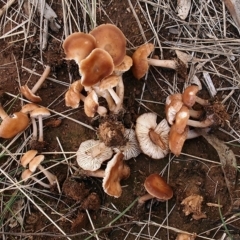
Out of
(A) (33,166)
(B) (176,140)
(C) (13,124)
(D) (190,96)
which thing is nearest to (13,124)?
(C) (13,124)

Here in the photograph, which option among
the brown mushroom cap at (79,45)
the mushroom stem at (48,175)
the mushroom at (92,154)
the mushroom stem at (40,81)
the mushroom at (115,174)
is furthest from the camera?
the mushroom stem at (40,81)

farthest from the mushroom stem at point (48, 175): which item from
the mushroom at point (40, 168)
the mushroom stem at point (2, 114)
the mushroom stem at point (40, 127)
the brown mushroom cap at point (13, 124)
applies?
the mushroom stem at point (2, 114)

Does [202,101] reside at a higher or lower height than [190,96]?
lower

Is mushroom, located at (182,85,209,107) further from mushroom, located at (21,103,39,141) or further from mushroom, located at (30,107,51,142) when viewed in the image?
mushroom, located at (21,103,39,141)

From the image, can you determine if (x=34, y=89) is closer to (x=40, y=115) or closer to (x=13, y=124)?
(x=40, y=115)

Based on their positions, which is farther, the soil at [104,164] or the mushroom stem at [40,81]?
the mushroom stem at [40,81]

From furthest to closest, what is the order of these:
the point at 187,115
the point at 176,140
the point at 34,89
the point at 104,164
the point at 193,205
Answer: the point at 34,89, the point at 104,164, the point at 193,205, the point at 176,140, the point at 187,115

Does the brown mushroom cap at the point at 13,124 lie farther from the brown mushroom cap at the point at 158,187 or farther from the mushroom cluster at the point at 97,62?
the brown mushroom cap at the point at 158,187

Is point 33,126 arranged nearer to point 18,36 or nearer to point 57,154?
point 57,154
